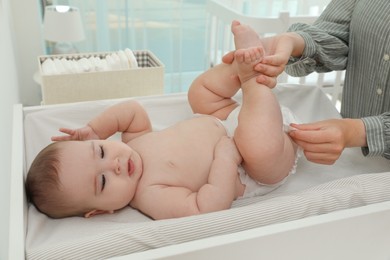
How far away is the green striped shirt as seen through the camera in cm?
105

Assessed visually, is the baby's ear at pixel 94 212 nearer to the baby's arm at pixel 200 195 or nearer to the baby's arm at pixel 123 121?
the baby's arm at pixel 200 195

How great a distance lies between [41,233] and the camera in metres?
0.82

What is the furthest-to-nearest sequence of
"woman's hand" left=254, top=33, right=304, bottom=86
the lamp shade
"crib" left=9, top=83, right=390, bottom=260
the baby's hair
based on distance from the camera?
the lamp shade < "woman's hand" left=254, top=33, right=304, bottom=86 < the baby's hair < "crib" left=9, top=83, right=390, bottom=260

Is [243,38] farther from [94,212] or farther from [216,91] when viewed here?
[94,212]

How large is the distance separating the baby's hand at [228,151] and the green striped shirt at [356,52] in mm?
291

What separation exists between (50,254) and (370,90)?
2.83ft

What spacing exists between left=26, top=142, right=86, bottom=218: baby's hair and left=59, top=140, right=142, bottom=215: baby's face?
12 mm

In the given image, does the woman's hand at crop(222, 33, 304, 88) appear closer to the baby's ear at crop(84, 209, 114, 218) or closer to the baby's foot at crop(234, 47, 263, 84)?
the baby's foot at crop(234, 47, 263, 84)

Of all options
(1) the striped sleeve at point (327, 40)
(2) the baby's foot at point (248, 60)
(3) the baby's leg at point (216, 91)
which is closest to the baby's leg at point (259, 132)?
(2) the baby's foot at point (248, 60)

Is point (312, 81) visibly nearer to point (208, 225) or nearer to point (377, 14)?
point (377, 14)

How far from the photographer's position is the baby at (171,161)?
0.89m

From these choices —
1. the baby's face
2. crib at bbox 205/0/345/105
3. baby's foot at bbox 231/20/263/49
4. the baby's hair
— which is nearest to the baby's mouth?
the baby's face

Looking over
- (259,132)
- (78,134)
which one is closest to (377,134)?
(259,132)

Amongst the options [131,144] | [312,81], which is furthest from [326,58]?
[312,81]
